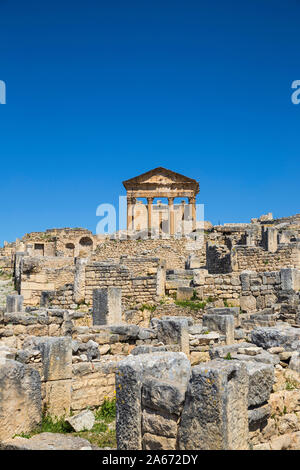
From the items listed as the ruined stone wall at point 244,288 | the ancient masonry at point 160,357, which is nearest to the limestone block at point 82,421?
Answer: the ancient masonry at point 160,357

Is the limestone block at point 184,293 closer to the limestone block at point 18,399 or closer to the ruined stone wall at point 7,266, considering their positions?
the limestone block at point 18,399

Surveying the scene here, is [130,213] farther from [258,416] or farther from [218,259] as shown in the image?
[258,416]

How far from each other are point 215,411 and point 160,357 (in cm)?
81

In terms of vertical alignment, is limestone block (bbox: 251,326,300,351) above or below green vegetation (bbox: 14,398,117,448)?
above

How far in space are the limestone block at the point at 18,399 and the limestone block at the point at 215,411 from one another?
1.96 metres

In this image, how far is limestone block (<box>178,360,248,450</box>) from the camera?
2.95m

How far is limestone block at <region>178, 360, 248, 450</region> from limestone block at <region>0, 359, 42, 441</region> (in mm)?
1956

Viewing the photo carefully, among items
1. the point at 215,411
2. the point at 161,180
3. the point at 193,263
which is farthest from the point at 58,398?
the point at 161,180

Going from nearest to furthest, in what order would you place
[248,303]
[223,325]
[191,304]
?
[223,325] → [248,303] → [191,304]

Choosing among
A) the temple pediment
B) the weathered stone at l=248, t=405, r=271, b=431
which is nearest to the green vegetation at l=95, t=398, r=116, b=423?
the weathered stone at l=248, t=405, r=271, b=431

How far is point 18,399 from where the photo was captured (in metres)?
4.32

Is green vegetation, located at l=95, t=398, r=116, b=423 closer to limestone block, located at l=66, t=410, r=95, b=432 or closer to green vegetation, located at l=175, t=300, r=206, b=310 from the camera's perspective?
limestone block, located at l=66, t=410, r=95, b=432
